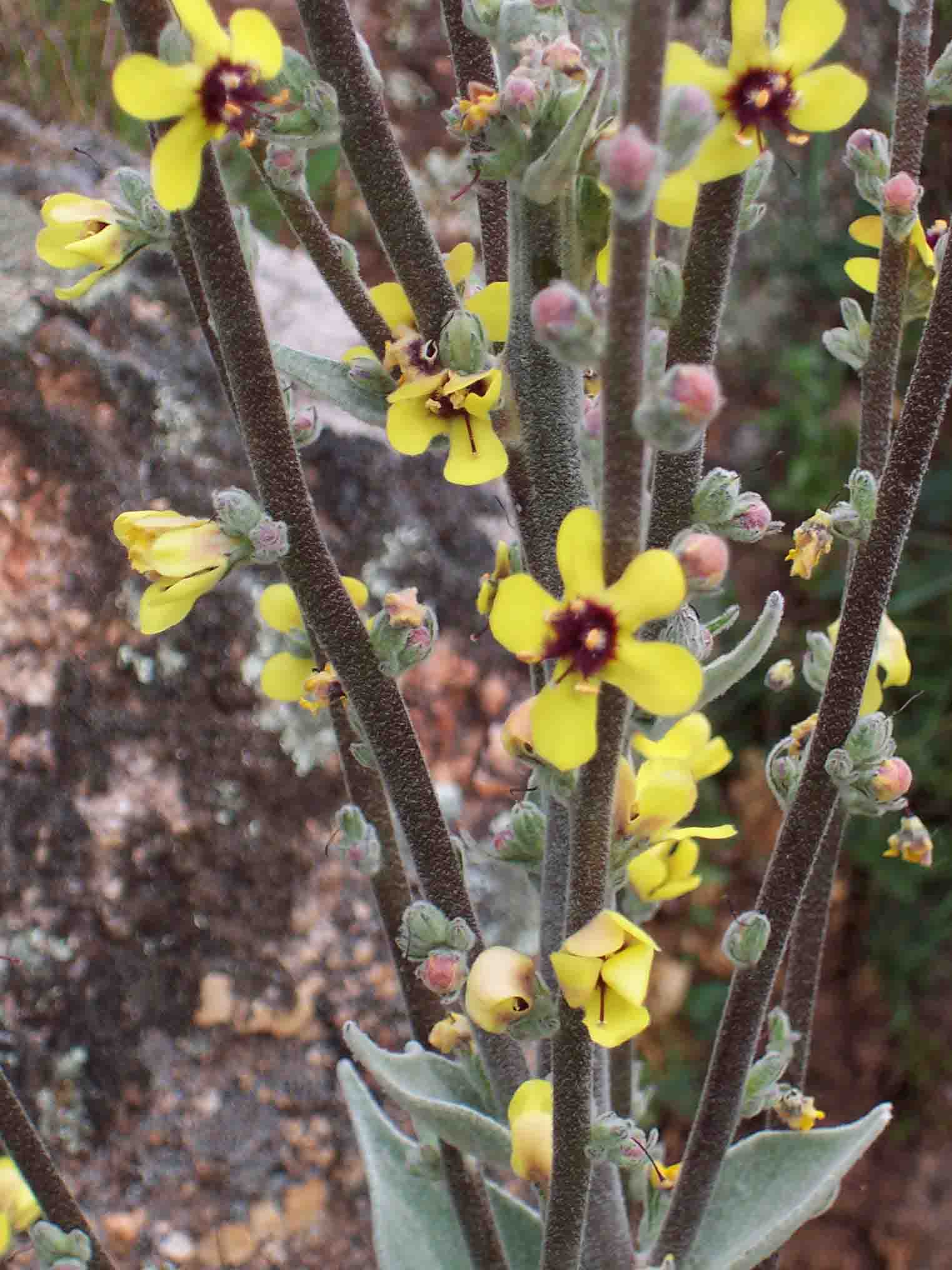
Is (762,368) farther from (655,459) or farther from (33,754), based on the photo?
(655,459)

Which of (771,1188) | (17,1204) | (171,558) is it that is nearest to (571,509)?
(171,558)

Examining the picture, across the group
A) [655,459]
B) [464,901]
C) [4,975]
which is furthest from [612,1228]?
[4,975]

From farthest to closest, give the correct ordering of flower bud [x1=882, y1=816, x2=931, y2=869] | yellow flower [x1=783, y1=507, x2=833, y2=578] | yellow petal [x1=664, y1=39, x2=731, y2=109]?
flower bud [x1=882, y1=816, x2=931, y2=869] < yellow flower [x1=783, y1=507, x2=833, y2=578] < yellow petal [x1=664, y1=39, x2=731, y2=109]

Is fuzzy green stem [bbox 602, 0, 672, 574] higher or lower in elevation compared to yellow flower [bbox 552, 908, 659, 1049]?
higher

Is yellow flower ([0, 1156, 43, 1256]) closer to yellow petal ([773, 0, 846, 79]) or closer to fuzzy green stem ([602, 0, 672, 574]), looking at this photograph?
fuzzy green stem ([602, 0, 672, 574])

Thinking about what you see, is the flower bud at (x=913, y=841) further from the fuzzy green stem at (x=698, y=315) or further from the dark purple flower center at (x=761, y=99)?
the dark purple flower center at (x=761, y=99)

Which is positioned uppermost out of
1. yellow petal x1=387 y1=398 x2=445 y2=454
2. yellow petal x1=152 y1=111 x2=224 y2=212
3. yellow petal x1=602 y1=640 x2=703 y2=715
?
yellow petal x1=152 y1=111 x2=224 y2=212

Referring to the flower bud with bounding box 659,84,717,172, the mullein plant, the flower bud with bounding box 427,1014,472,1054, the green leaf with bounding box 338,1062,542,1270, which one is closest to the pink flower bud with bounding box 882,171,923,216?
the mullein plant
